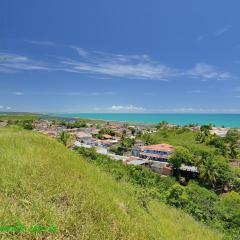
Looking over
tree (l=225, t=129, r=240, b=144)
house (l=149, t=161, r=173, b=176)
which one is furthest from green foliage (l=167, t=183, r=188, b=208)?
tree (l=225, t=129, r=240, b=144)

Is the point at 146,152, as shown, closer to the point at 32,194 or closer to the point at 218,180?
the point at 218,180

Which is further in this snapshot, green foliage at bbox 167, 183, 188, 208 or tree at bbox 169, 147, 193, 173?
tree at bbox 169, 147, 193, 173

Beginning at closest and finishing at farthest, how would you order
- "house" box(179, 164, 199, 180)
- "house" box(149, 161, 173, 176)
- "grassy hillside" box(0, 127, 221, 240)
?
"grassy hillside" box(0, 127, 221, 240)
"house" box(179, 164, 199, 180)
"house" box(149, 161, 173, 176)

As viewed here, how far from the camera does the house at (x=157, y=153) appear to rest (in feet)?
140

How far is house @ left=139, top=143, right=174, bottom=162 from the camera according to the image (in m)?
42.7

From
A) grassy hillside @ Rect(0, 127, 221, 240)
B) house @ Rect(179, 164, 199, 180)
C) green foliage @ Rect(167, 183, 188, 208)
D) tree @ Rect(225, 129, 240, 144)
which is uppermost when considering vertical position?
grassy hillside @ Rect(0, 127, 221, 240)

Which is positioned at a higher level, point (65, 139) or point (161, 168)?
point (65, 139)

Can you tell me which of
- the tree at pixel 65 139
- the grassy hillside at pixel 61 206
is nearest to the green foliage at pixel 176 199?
the grassy hillside at pixel 61 206

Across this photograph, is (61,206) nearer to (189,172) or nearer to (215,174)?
(215,174)

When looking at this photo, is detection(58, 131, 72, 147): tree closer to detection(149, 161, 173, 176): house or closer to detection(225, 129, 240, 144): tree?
detection(149, 161, 173, 176): house

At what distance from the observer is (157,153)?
44.5 m

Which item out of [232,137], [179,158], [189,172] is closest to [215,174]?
[189,172]

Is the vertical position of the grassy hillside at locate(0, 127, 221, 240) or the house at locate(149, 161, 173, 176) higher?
the grassy hillside at locate(0, 127, 221, 240)

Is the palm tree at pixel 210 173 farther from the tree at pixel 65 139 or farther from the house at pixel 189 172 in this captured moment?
the tree at pixel 65 139
